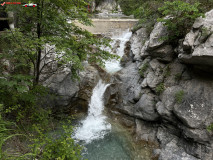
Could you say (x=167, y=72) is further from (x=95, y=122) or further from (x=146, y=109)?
(x=95, y=122)

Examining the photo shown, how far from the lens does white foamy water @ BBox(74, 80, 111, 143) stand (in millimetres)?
7719

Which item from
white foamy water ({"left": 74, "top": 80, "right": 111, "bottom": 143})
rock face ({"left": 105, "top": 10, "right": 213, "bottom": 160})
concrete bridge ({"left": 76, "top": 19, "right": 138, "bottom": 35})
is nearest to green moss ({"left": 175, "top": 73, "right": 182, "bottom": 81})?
rock face ({"left": 105, "top": 10, "right": 213, "bottom": 160})

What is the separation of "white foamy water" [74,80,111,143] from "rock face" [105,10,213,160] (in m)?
0.65

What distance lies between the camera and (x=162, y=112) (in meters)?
6.98

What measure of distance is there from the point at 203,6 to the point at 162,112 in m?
5.84

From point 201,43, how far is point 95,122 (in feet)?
22.9

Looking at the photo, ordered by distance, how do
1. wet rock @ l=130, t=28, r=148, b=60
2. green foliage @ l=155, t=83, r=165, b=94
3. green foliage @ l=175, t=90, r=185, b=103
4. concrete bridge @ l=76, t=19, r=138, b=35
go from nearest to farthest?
green foliage @ l=175, t=90, r=185, b=103 < green foliage @ l=155, t=83, r=165, b=94 < wet rock @ l=130, t=28, r=148, b=60 < concrete bridge @ l=76, t=19, r=138, b=35

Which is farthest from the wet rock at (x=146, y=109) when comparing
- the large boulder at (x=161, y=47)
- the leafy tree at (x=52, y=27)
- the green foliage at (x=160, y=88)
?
the leafy tree at (x=52, y=27)

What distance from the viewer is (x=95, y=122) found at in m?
8.72

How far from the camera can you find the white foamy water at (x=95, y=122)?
7719mm

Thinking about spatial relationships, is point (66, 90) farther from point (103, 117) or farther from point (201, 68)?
point (201, 68)

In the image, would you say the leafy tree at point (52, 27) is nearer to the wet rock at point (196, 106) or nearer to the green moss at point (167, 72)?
the green moss at point (167, 72)

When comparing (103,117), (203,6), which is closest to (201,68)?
(203,6)

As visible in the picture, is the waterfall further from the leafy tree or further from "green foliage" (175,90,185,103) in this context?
the leafy tree
